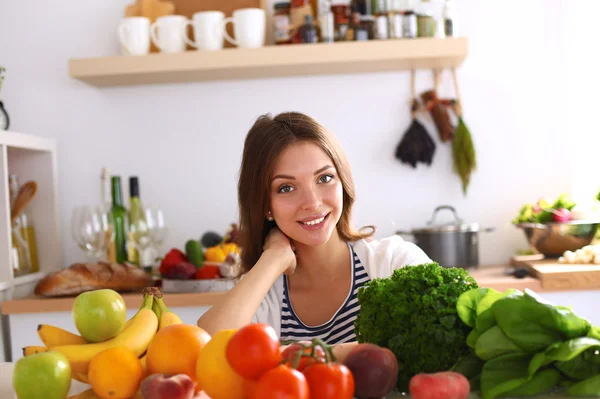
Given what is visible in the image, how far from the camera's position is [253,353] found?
75cm

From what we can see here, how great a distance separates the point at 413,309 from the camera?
0.90 m

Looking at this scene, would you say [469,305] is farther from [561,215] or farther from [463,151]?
[463,151]

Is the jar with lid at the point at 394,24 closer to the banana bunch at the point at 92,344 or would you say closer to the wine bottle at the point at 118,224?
the wine bottle at the point at 118,224

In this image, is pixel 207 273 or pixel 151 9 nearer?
pixel 207 273

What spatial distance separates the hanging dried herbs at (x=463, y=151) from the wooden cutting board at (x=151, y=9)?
111 cm

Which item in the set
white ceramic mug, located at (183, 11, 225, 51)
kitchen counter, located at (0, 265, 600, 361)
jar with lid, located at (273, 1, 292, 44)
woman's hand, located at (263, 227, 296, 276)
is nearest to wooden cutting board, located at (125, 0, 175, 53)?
white ceramic mug, located at (183, 11, 225, 51)

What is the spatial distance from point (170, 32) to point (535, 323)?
6.44 feet

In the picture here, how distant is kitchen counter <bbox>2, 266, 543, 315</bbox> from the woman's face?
26.7 inches

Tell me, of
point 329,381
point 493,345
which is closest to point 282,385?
point 329,381

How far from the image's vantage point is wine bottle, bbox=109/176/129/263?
8.49 ft

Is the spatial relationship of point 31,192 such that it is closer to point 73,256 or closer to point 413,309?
point 73,256

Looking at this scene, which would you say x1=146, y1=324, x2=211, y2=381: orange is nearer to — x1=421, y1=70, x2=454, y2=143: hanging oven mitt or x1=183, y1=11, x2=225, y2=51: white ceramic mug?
x1=183, y1=11, x2=225, y2=51: white ceramic mug

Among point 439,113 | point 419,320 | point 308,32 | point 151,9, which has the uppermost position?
point 151,9

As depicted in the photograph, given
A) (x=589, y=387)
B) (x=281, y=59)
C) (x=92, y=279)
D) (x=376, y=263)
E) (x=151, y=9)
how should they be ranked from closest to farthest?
1. (x=589, y=387)
2. (x=376, y=263)
3. (x=92, y=279)
4. (x=281, y=59)
5. (x=151, y=9)
